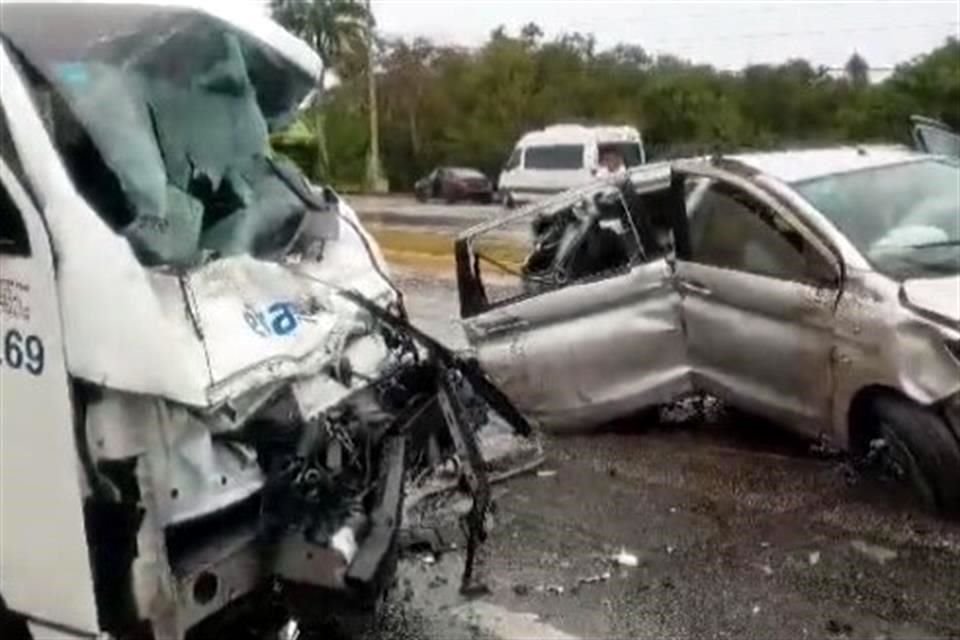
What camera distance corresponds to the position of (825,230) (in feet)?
23.8

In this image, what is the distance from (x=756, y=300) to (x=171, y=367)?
160 inches

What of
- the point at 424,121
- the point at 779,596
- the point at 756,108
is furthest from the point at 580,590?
the point at 424,121

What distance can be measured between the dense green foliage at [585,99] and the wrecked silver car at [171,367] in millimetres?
31277

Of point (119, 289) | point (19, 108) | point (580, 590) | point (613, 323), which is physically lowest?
point (580, 590)

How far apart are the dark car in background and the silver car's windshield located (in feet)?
109

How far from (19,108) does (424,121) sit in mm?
50568

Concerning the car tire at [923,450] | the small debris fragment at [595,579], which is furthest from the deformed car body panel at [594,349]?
the small debris fragment at [595,579]

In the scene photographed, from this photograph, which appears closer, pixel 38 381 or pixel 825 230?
pixel 38 381

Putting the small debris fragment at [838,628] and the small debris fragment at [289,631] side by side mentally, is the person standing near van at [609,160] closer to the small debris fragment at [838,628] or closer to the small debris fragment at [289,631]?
the small debris fragment at [838,628]

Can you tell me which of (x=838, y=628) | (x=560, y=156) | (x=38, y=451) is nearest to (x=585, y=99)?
(x=560, y=156)

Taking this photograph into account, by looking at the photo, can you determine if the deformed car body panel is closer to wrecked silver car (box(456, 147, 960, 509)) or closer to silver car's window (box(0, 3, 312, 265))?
wrecked silver car (box(456, 147, 960, 509))

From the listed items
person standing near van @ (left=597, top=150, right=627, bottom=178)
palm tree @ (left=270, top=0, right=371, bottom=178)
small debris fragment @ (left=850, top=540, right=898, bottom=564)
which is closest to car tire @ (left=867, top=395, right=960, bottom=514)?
small debris fragment @ (left=850, top=540, right=898, bottom=564)

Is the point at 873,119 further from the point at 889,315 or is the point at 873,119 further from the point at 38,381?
the point at 38,381

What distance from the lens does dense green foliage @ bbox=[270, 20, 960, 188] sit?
37875 mm
